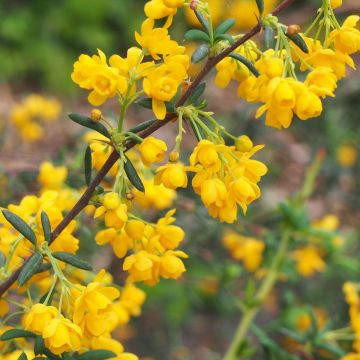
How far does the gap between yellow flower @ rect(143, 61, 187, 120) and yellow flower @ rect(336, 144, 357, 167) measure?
1883 millimetres

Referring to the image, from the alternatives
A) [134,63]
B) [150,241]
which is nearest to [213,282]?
[150,241]

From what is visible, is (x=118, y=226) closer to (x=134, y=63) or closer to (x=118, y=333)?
(x=134, y=63)

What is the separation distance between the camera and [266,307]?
9.23 feet

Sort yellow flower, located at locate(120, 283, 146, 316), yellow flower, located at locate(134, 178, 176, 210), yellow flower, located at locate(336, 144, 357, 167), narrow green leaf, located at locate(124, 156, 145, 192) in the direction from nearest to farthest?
1. narrow green leaf, located at locate(124, 156, 145, 192)
2. yellow flower, located at locate(120, 283, 146, 316)
3. yellow flower, located at locate(134, 178, 176, 210)
4. yellow flower, located at locate(336, 144, 357, 167)

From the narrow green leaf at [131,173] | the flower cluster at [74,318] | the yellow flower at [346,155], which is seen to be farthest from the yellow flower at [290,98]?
the yellow flower at [346,155]

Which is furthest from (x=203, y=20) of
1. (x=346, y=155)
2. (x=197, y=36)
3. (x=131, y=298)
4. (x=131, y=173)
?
(x=346, y=155)

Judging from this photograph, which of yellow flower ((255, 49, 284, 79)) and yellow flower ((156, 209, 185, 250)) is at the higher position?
yellow flower ((255, 49, 284, 79))

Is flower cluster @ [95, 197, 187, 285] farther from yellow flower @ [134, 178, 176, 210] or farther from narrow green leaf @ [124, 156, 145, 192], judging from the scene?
yellow flower @ [134, 178, 176, 210]

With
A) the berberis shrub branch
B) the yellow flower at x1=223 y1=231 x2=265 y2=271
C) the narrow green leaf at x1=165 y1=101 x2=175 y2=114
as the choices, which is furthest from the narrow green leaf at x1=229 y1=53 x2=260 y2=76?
the yellow flower at x1=223 y1=231 x2=265 y2=271

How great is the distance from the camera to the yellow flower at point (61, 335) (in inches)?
36.7

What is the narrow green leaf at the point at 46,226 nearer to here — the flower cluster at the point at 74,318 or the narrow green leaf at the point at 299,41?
the flower cluster at the point at 74,318

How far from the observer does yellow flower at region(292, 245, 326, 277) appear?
6.83 feet

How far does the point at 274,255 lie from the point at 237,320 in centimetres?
87

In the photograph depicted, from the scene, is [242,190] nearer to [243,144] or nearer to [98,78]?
[243,144]
